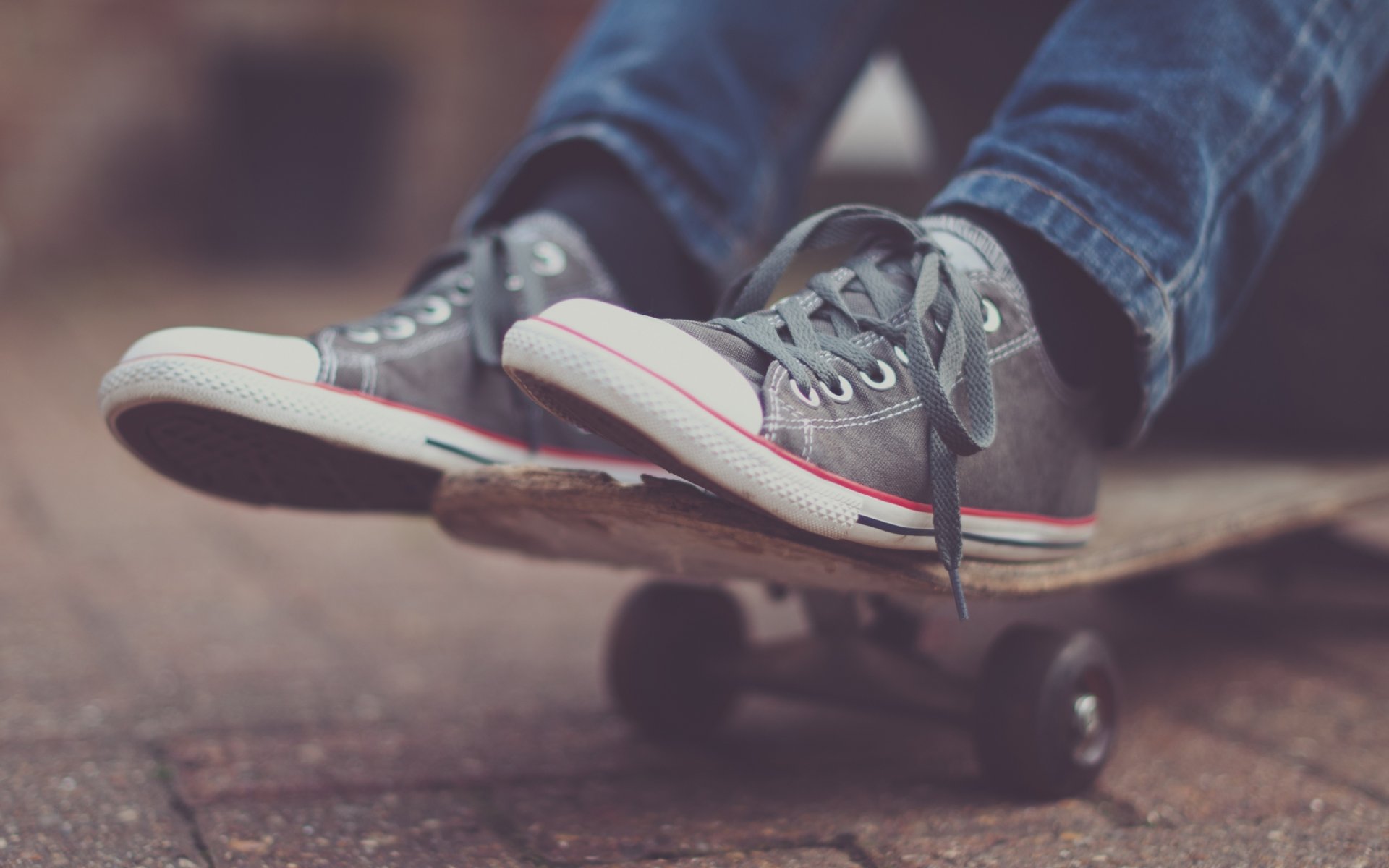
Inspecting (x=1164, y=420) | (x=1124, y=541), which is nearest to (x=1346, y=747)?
(x=1124, y=541)

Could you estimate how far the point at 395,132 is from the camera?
4359mm

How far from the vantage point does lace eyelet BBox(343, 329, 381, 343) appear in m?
0.82

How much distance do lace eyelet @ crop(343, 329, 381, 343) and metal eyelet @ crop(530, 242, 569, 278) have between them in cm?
14

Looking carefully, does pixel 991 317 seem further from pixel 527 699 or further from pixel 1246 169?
pixel 527 699

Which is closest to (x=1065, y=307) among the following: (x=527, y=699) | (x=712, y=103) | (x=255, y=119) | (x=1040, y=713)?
(x=1040, y=713)

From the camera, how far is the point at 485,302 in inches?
34.5

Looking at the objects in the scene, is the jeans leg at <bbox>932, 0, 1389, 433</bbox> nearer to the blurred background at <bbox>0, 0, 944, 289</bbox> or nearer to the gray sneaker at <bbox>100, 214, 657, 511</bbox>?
the gray sneaker at <bbox>100, 214, 657, 511</bbox>

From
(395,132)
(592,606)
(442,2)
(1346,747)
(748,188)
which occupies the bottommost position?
(1346,747)

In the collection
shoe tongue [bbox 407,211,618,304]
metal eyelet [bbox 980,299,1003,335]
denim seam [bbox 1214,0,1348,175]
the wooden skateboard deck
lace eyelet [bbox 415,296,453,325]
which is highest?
denim seam [bbox 1214,0,1348,175]

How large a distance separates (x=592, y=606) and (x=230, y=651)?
0.44 meters

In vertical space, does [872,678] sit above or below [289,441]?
below

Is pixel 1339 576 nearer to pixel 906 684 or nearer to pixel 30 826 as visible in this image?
pixel 906 684

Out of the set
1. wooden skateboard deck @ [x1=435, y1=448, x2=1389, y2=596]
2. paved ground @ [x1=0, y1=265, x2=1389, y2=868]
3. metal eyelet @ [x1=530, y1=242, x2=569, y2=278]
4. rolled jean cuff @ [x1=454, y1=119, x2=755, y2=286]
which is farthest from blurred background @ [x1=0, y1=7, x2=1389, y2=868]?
metal eyelet @ [x1=530, y1=242, x2=569, y2=278]

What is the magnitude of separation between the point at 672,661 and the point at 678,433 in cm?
40
